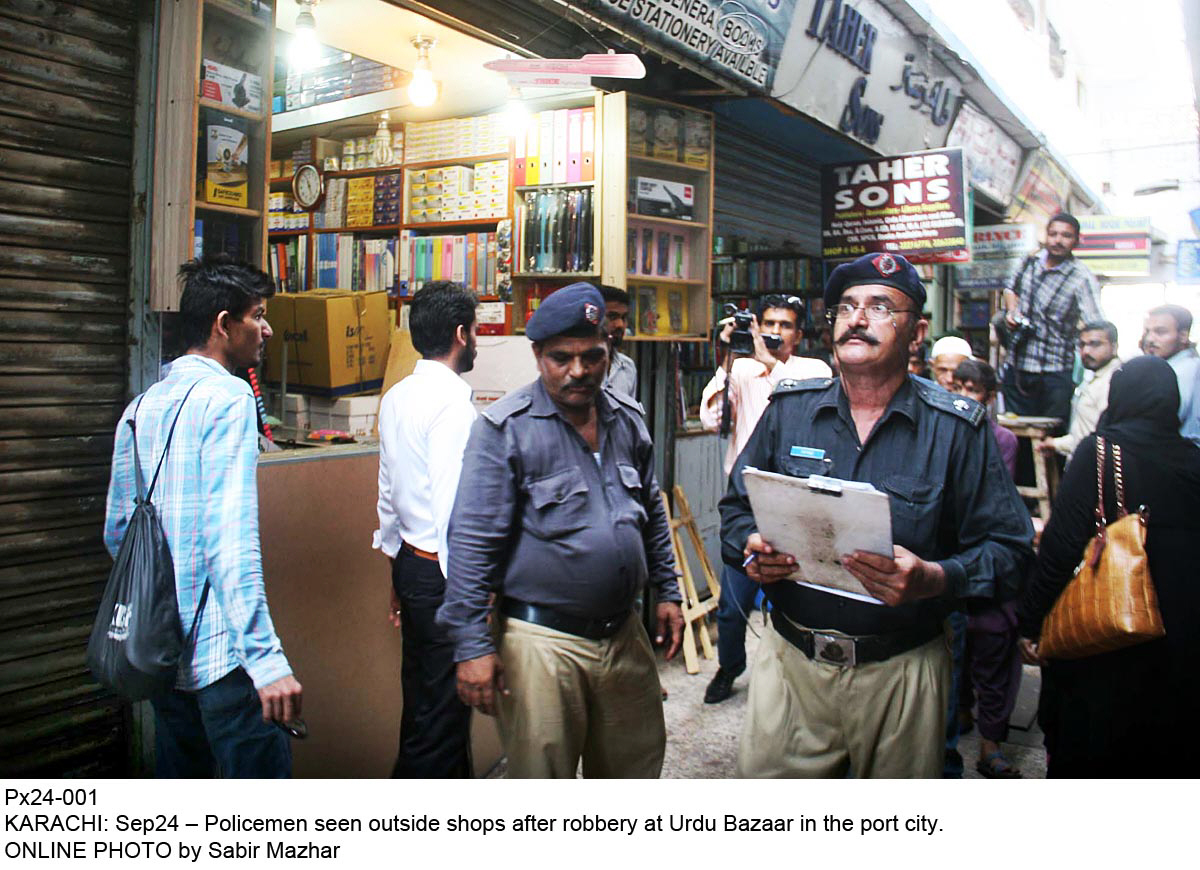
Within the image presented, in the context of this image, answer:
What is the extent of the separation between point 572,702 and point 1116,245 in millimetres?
13774

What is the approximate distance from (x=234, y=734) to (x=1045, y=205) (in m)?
14.0

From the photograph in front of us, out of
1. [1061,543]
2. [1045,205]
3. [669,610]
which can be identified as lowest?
[669,610]

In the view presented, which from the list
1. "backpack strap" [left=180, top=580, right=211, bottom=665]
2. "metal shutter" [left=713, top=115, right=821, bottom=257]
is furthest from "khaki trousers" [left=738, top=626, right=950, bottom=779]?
"metal shutter" [left=713, top=115, right=821, bottom=257]

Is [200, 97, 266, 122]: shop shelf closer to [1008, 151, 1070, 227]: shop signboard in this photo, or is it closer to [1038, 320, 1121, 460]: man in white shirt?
[1038, 320, 1121, 460]: man in white shirt

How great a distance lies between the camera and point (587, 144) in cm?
489

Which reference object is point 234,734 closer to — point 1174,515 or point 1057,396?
point 1174,515

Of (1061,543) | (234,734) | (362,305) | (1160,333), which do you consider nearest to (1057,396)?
(1160,333)

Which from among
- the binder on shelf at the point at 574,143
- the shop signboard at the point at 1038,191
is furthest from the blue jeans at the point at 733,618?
the shop signboard at the point at 1038,191

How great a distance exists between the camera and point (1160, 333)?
5.25 m

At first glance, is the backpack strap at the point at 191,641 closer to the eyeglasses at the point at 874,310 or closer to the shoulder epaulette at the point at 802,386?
the shoulder epaulette at the point at 802,386

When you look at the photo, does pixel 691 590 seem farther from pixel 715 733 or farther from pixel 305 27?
pixel 305 27

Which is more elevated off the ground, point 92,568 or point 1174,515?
point 1174,515

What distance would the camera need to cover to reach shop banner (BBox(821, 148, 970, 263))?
6.72 metres

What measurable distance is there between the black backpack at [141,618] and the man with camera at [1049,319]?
6822 millimetres
